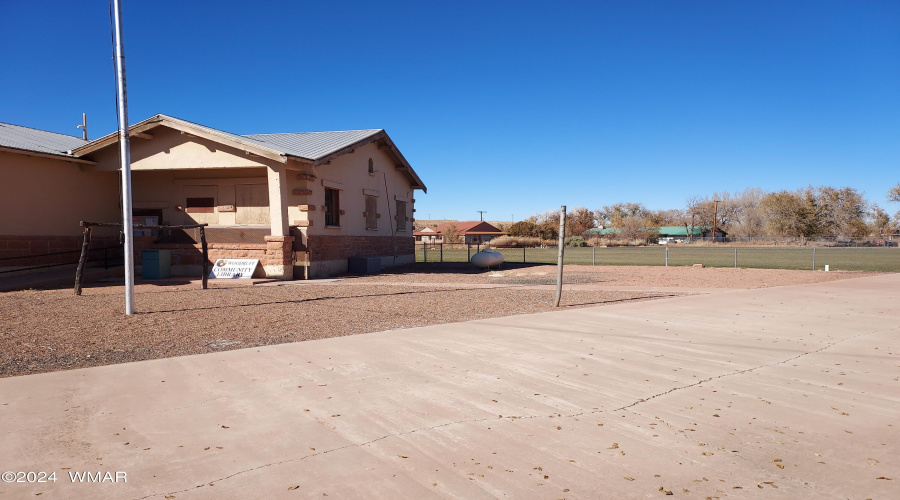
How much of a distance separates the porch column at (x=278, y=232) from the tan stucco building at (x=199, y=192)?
0.10 feet

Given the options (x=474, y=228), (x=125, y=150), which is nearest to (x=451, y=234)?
(x=474, y=228)

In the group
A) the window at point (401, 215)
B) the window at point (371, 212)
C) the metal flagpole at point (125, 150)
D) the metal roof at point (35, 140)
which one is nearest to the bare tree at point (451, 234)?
the window at point (401, 215)

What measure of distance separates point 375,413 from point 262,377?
1.76m

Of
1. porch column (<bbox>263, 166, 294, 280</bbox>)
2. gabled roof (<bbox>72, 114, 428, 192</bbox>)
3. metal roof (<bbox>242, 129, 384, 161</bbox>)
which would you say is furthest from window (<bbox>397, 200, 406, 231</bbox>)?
porch column (<bbox>263, 166, 294, 280</bbox>)

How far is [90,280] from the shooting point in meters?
16.8

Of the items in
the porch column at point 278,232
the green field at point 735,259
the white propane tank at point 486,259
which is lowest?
the green field at point 735,259

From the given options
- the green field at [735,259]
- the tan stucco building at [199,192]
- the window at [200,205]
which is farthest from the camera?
the green field at [735,259]

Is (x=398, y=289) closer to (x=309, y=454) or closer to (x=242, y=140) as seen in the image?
(x=242, y=140)

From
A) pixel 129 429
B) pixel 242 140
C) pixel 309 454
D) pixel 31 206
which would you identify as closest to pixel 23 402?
pixel 129 429

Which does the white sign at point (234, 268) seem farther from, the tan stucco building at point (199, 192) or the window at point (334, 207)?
the window at point (334, 207)

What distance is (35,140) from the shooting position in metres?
18.4

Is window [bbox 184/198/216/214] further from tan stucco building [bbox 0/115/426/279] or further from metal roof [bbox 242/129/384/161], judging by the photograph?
metal roof [bbox 242/129/384/161]

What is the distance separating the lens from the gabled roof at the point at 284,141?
17.0 metres

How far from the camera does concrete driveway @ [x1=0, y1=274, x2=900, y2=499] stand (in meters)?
3.45
